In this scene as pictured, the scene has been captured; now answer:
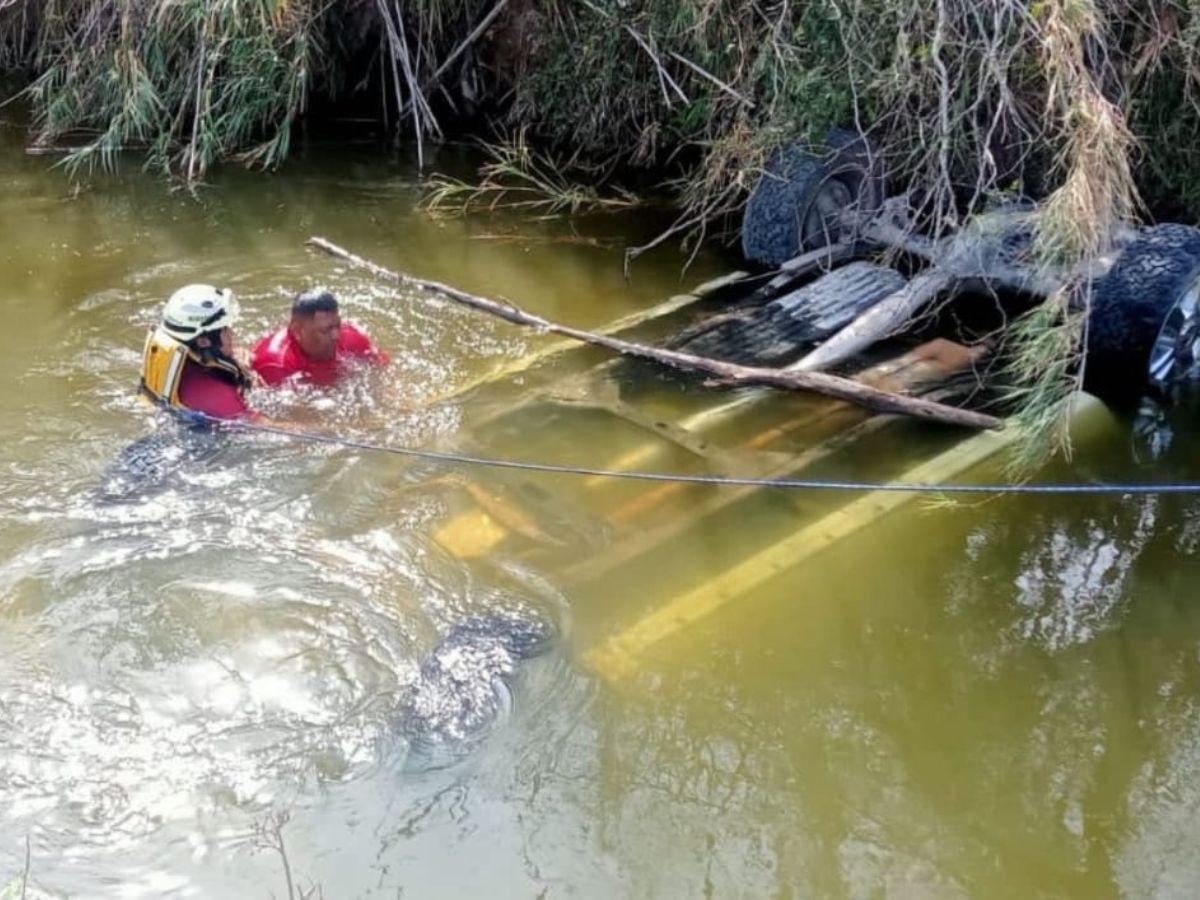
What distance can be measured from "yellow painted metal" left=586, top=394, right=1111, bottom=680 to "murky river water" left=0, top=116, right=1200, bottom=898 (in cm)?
5

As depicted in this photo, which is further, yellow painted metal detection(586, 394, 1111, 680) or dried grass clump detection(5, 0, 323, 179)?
dried grass clump detection(5, 0, 323, 179)

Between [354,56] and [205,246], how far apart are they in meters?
2.87

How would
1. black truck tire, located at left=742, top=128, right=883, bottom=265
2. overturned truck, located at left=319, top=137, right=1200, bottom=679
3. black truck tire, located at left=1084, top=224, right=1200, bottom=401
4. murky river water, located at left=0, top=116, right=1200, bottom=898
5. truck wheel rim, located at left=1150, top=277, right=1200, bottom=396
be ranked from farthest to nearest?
black truck tire, located at left=742, top=128, right=883, bottom=265 → truck wheel rim, located at left=1150, top=277, right=1200, bottom=396 → black truck tire, located at left=1084, top=224, right=1200, bottom=401 → overturned truck, located at left=319, top=137, right=1200, bottom=679 → murky river water, located at left=0, top=116, right=1200, bottom=898

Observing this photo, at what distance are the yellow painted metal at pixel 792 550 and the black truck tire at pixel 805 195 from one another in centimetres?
193

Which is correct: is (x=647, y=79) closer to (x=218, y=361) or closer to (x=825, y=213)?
(x=825, y=213)

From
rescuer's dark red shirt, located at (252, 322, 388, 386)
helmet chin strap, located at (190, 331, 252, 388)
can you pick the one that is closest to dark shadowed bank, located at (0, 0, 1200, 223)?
rescuer's dark red shirt, located at (252, 322, 388, 386)

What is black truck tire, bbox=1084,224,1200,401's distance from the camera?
18.7ft

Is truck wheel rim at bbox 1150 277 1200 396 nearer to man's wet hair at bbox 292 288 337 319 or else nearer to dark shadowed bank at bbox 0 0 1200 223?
dark shadowed bank at bbox 0 0 1200 223

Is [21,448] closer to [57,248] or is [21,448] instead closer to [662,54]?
[57,248]

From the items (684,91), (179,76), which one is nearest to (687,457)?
(684,91)

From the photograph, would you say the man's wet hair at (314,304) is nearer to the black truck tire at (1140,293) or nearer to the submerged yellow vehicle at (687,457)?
the submerged yellow vehicle at (687,457)

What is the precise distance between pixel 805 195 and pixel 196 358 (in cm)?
355

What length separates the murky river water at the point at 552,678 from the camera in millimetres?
3664

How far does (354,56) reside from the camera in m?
10.2
